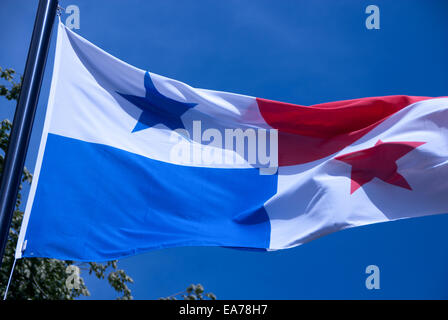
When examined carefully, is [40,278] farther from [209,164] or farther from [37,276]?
[209,164]

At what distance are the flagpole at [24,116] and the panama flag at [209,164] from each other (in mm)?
1155

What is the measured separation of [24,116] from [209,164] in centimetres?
267

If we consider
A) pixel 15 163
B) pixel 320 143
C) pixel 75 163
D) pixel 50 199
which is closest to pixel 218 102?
pixel 320 143

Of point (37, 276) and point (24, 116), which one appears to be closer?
point (24, 116)

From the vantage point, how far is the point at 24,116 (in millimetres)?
5086

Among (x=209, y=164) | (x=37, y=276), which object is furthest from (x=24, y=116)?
(x=37, y=276)

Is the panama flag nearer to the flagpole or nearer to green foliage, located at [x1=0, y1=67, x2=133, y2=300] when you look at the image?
the flagpole

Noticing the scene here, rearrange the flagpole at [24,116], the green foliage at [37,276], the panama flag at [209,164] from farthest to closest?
the green foliage at [37,276] < the panama flag at [209,164] < the flagpole at [24,116]

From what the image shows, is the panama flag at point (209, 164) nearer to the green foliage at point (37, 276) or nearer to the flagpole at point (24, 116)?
the flagpole at point (24, 116)

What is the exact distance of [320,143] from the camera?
7789 mm

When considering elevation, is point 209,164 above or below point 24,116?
above

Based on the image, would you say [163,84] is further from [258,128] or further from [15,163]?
[15,163]

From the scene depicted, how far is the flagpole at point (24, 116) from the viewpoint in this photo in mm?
4812

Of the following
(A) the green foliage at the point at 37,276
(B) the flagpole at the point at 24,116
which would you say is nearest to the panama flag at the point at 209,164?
(B) the flagpole at the point at 24,116
